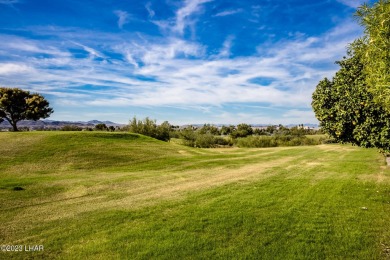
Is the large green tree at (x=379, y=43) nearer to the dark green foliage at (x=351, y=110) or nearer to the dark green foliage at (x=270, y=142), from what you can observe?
the dark green foliage at (x=351, y=110)

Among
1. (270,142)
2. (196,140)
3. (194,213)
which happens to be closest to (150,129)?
(196,140)

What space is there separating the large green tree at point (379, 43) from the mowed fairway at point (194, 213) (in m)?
5.48

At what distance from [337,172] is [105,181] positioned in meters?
19.7

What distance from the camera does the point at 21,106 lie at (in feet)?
186

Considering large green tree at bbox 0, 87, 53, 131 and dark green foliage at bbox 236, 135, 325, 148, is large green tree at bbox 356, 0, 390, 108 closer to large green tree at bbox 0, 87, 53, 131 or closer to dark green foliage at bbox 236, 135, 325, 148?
large green tree at bbox 0, 87, 53, 131

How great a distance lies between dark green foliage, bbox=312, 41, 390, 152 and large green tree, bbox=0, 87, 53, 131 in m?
55.2

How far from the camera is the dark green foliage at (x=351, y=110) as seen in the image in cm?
1398

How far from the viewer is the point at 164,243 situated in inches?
377

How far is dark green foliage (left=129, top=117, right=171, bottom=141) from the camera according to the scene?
61594 mm

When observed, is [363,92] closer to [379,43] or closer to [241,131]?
[379,43]

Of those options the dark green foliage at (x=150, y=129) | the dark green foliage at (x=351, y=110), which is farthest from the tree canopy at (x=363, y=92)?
the dark green foliage at (x=150, y=129)

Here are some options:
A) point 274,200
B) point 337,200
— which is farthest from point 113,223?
point 337,200

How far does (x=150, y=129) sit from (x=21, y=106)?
25.5 metres

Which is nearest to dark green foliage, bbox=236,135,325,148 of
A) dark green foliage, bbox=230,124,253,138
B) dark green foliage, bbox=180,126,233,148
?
dark green foliage, bbox=180,126,233,148
